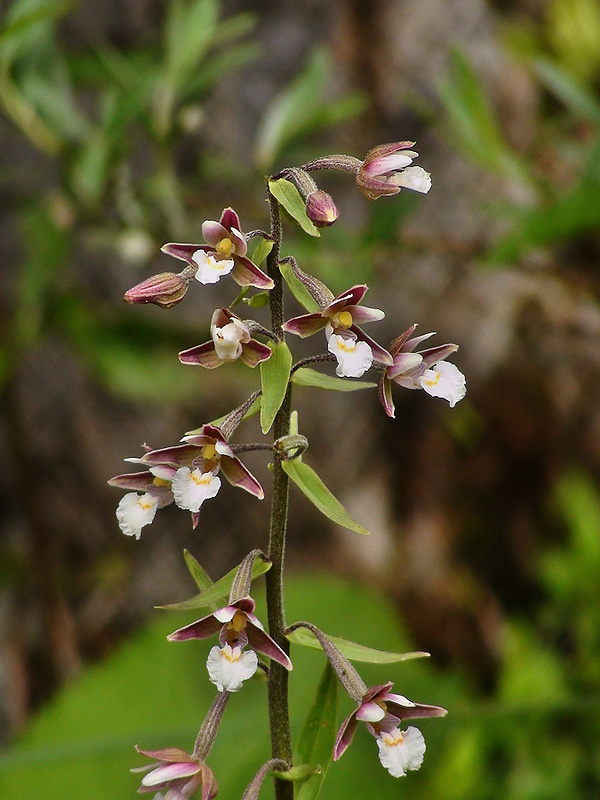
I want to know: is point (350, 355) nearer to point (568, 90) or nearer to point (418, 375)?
point (418, 375)

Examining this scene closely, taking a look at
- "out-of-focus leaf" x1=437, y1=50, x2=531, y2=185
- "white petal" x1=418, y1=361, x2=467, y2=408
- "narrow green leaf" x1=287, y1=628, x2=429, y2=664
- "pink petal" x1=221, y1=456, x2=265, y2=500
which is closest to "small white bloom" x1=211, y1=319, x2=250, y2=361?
"pink petal" x1=221, y1=456, x2=265, y2=500

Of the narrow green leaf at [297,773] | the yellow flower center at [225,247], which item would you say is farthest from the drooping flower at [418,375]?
the narrow green leaf at [297,773]

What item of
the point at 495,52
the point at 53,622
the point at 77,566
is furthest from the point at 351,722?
the point at 495,52

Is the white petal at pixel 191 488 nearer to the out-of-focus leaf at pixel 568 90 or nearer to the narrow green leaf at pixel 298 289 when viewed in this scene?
the narrow green leaf at pixel 298 289

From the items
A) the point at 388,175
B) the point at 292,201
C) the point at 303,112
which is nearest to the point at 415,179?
the point at 388,175

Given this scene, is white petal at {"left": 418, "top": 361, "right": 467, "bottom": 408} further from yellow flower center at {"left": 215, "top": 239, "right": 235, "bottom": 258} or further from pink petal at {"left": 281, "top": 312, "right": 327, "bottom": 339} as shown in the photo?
yellow flower center at {"left": 215, "top": 239, "right": 235, "bottom": 258}

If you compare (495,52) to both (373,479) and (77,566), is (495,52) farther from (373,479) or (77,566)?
(77,566)
